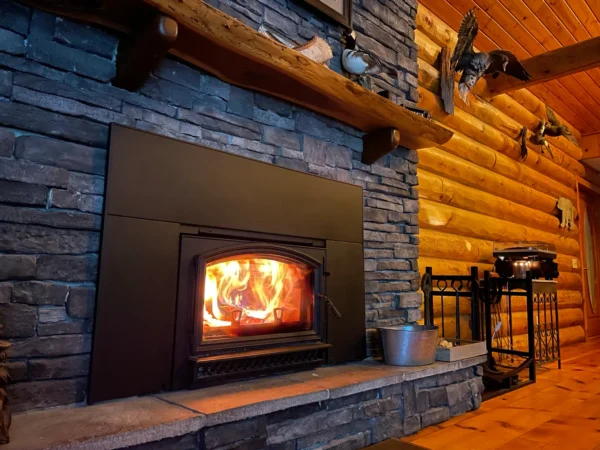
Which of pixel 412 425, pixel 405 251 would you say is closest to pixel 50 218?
pixel 412 425

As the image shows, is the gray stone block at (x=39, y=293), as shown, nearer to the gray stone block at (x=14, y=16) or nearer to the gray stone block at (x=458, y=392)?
the gray stone block at (x=14, y=16)

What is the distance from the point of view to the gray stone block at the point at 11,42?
141 cm

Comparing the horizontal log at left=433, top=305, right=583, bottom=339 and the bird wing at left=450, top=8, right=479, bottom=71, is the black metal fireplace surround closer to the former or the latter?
the horizontal log at left=433, top=305, right=583, bottom=339

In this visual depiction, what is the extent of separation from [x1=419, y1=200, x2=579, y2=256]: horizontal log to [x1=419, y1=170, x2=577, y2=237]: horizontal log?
5 centimetres

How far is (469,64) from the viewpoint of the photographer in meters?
3.59

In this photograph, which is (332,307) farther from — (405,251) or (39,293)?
(39,293)

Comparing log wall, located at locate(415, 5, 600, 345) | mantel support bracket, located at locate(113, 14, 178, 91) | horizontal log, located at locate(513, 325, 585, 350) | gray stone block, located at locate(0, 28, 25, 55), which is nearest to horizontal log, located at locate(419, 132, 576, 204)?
log wall, located at locate(415, 5, 600, 345)

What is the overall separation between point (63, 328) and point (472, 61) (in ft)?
11.3

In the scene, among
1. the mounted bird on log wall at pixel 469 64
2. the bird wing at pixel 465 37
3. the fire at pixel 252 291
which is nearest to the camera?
the fire at pixel 252 291

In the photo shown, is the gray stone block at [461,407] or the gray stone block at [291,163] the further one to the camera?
the gray stone block at [461,407]

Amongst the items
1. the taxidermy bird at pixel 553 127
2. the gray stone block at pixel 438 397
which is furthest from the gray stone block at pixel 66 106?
the taxidermy bird at pixel 553 127

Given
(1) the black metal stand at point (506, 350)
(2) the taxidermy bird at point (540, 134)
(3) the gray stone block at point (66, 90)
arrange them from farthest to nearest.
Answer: (2) the taxidermy bird at point (540, 134) < (1) the black metal stand at point (506, 350) < (3) the gray stone block at point (66, 90)

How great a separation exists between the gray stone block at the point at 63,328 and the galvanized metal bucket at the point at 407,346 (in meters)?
1.42

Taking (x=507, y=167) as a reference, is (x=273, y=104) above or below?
below
